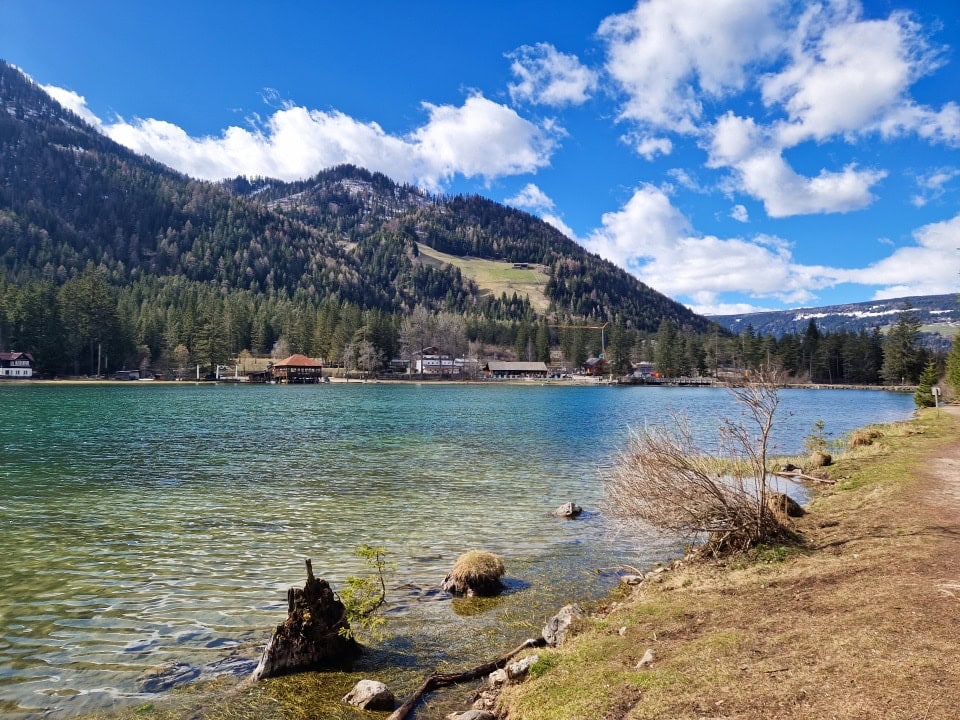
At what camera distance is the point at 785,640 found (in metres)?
8.84

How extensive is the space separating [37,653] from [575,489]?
2148 cm

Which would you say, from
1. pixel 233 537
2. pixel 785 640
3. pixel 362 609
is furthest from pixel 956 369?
pixel 362 609

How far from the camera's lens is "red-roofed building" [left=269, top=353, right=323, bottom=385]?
168750 millimetres

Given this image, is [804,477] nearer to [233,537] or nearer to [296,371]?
[233,537]

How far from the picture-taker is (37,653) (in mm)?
10906

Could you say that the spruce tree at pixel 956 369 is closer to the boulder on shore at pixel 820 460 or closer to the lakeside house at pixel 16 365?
the boulder on shore at pixel 820 460

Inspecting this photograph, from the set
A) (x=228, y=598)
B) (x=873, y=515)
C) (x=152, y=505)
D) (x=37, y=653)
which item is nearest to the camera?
(x=37, y=653)

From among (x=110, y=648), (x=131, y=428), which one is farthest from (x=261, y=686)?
(x=131, y=428)

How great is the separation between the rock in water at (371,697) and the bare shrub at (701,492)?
8.87 metres

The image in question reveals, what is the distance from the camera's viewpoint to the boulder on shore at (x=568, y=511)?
73.6 ft

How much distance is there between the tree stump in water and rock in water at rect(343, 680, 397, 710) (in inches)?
54.8

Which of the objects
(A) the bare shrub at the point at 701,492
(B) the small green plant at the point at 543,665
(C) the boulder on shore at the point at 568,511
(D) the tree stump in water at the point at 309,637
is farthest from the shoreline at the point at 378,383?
(D) the tree stump in water at the point at 309,637

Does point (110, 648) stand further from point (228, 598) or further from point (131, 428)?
point (131, 428)

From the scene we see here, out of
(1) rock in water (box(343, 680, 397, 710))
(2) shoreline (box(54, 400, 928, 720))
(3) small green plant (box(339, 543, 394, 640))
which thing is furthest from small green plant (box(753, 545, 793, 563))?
(1) rock in water (box(343, 680, 397, 710))
